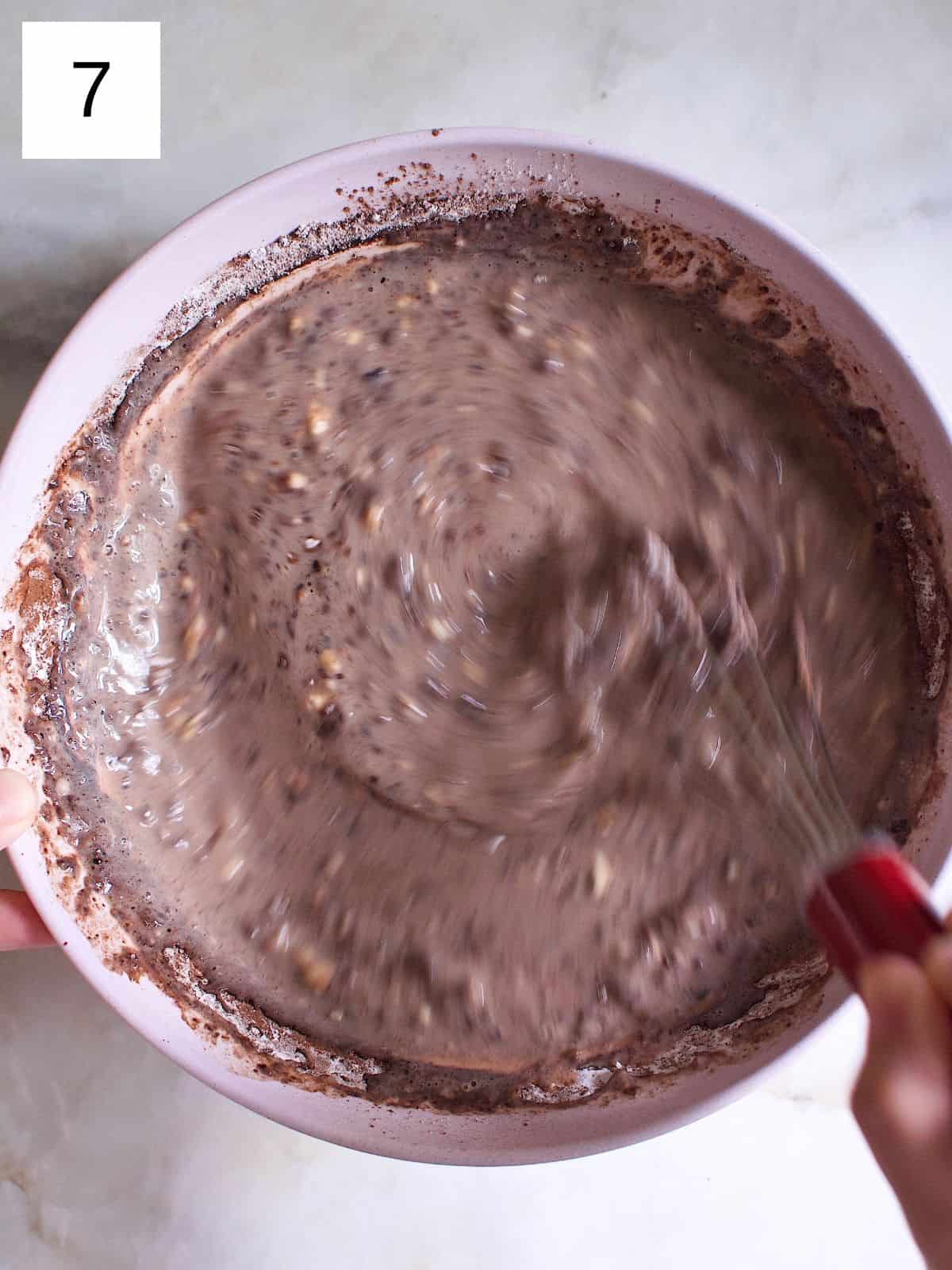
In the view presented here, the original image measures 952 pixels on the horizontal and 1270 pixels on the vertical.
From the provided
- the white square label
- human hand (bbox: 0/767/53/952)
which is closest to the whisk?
human hand (bbox: 0/767/53/952)

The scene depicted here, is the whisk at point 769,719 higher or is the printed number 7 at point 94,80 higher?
the printed number 7 at point 94,80

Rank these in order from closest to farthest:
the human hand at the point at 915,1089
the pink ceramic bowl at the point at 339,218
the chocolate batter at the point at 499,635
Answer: the human hand at the point at 915,1089
the pink ceramic bowl at the point at 339,218
the chocolate batter at the point at 499,635

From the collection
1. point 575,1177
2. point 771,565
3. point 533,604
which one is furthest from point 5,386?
point 575,1177

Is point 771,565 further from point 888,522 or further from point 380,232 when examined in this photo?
point 380,232

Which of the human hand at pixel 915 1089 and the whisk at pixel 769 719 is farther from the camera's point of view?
the whisk at pixel 769 719

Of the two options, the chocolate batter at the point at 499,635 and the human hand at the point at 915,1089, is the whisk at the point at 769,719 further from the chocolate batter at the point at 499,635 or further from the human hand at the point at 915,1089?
the human hand at the point at 915,1089

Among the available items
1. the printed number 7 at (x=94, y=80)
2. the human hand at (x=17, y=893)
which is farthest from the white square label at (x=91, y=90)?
the human hand at (x=17, y=893)
